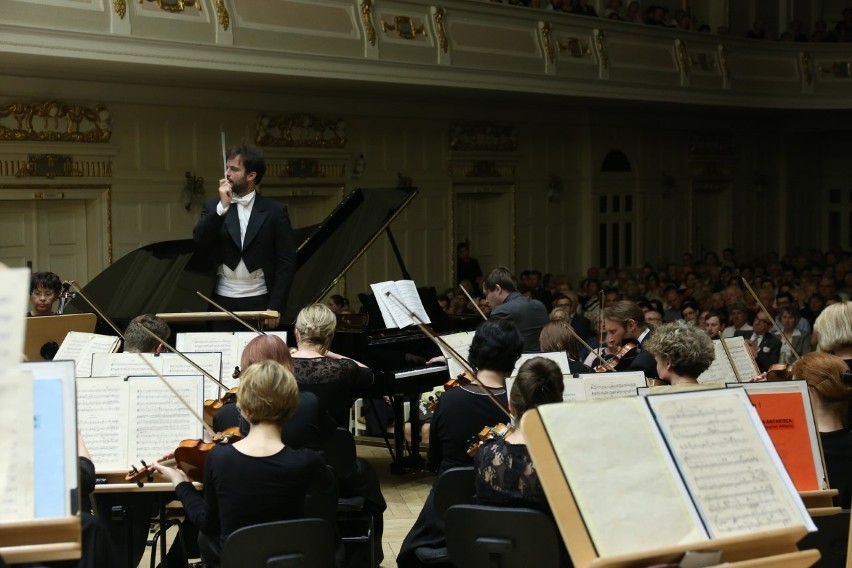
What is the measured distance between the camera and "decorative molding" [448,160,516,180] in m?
16.2

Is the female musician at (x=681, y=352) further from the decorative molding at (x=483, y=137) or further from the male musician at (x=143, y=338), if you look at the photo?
the decorative molding at (x=483, y=137)

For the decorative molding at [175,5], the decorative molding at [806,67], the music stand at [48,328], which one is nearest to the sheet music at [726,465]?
the music stand at [48,328]

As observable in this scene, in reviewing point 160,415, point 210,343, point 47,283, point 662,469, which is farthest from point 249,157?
point 662,469

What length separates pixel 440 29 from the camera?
13.5 m

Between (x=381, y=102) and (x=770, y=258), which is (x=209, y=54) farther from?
(x=770, y=258)

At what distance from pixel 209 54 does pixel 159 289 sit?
161 inches

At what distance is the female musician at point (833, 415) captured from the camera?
4.44 metres

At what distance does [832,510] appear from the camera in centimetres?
408

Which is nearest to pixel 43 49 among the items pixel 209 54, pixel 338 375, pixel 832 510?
pixel 209 54

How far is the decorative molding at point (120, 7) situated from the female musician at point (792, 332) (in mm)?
6601

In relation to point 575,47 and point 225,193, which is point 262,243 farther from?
point 575,47

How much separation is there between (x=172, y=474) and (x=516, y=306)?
412 cm

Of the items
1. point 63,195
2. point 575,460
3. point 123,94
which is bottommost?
point 575,460

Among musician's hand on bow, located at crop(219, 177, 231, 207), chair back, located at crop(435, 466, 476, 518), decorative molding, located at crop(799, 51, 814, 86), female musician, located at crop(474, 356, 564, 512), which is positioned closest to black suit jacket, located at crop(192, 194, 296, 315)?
musician's hand on bow, located at crop(219, 177, 231, 207)
